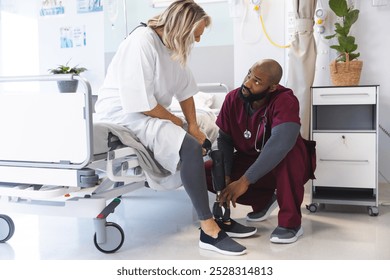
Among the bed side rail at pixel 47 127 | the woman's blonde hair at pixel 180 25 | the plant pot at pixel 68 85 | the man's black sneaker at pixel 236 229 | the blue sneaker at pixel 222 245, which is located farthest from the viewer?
the plant pot at pixel 68 85

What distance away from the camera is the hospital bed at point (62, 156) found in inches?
73.7

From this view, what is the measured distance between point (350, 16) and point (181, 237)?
1924 mm

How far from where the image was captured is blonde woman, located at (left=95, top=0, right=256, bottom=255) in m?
2.06

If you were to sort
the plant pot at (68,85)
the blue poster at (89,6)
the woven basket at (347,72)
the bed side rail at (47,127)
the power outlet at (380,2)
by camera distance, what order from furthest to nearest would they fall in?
the blue poster at (89,6) < the plant pot at (68,85) < the power outlet at (380,2) < the woven basket at (347,72) < the bed side rail at (47,127)

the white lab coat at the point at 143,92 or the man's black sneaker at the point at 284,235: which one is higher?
the white lab coat at the point at 143,92

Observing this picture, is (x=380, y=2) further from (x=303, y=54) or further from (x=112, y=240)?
(x=112, y=240)

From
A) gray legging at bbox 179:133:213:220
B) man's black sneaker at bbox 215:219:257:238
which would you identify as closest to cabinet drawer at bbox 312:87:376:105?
man's black sneaker at bbox 215:219:257:238

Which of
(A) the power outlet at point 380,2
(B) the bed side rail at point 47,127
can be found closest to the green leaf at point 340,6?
(A) the power outlet at point 380,2

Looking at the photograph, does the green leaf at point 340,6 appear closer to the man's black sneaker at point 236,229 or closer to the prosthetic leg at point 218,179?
the prosthetic leg at point 218,179

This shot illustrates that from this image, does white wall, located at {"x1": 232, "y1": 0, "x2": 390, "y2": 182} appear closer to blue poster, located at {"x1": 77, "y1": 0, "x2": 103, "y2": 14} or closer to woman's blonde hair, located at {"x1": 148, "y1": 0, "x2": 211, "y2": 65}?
blue poster, located at {"x1": 77, "y1": 0, "x2": 103, "y2": 14}

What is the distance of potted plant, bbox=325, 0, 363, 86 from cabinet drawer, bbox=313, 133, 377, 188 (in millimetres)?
484

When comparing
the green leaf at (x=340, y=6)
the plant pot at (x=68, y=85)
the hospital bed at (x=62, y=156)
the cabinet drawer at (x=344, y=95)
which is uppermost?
the green leaf at (x=340, y=6)

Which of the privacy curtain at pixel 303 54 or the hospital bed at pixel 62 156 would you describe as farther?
the privacy curtain at pixel 303 54
